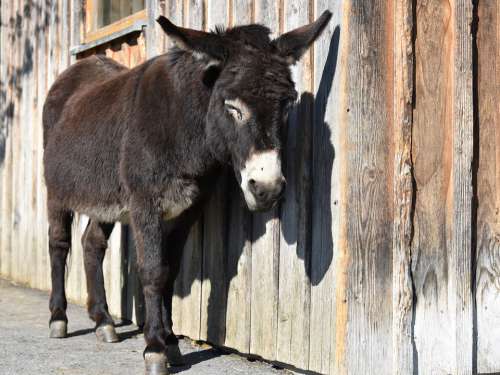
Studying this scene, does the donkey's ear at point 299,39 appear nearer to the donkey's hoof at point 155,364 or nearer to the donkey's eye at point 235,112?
the donkey's eye at point 235,112

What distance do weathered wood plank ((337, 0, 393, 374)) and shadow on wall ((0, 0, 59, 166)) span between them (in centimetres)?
473

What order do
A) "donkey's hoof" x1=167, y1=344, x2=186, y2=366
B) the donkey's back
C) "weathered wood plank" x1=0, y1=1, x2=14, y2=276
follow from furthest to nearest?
"weathered wood plank" x1=0, y1=1, x2=14, y2=276 < the donkey's back < "donkey's hoof" x1=167, y1=344, x2=186, y2=366

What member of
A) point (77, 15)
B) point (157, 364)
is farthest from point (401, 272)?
point (77, 15)

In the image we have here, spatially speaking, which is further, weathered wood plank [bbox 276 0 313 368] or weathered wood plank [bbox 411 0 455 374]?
weathered wood plank [bbox 276 0 313 368]

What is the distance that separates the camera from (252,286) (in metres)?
4.73

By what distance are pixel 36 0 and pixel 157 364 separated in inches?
203

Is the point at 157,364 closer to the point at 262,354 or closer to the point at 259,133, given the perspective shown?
the point at 262,354

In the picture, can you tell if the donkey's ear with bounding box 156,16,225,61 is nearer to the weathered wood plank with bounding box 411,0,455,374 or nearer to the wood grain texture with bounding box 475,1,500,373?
the weathered wood plank with bounding box 411,0,455,374

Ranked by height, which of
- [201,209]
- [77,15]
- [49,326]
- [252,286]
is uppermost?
[77,15]

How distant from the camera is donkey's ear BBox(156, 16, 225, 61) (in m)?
3.99

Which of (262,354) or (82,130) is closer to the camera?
(262,354)

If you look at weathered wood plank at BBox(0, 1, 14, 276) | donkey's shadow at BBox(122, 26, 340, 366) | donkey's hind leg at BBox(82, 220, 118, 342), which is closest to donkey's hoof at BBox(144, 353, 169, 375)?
donkey's shadow at BBox(122, 26, 340, 366)

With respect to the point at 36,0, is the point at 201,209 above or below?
below

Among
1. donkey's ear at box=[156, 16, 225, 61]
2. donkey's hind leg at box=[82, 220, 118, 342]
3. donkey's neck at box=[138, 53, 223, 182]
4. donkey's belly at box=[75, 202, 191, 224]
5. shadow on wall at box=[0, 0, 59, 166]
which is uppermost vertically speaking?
shadow on wall at box=[0, 0, 59, 166]
